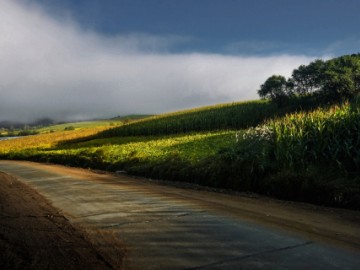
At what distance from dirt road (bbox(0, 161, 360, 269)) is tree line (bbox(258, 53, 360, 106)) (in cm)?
4426

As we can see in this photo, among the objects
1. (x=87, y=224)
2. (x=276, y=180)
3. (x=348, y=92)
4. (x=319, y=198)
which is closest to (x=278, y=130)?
(x=276, y=180)

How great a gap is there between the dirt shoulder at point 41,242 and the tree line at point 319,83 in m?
47.4

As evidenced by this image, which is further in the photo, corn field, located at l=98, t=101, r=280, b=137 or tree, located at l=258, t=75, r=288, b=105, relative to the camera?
tree, located at l=258, t=75, r=288, b=105

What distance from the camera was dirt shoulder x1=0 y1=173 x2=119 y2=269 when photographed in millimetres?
5566

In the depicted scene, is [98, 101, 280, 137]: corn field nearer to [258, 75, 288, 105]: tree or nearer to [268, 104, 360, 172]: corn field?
[258, 75, 288, 105]: tree

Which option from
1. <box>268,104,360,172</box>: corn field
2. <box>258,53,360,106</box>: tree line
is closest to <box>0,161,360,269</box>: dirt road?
<box>268,104,360,172</box>: corn field

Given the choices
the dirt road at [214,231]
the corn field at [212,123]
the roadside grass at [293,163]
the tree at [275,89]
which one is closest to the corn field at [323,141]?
the roadside grass at [293,163]

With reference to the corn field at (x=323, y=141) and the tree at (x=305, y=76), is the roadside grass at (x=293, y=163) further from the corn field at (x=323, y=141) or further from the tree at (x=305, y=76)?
the tree at (x=305, y=76)

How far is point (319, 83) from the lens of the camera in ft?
195

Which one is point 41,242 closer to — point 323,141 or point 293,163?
point 293,163

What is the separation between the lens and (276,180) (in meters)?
12.3

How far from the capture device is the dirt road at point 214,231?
219 inches

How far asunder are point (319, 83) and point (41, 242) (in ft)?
193

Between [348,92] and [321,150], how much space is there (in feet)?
152
